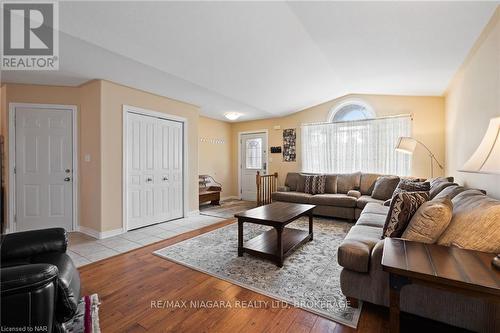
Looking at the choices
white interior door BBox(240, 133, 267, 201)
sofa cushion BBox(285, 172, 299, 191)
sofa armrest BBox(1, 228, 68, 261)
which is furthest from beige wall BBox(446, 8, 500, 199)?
white interior door BBox(240, 133, 267, 201)

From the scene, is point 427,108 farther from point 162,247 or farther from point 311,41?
point 162,247

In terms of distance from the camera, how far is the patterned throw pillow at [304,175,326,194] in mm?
4969

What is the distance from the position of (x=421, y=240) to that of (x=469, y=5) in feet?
6.40

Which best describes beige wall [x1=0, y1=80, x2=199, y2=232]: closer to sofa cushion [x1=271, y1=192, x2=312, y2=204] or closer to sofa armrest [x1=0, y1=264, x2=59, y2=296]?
sofa armrest [x1=0, y1=264, x2=59, y2=296]

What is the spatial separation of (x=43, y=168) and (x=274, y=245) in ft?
12.2

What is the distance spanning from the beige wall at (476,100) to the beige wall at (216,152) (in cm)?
509

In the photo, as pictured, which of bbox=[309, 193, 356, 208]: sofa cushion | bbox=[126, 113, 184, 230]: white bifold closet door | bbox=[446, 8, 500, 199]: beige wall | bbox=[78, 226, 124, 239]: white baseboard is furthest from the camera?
bbox=[309, 193, 356, 208]: sofa cushion

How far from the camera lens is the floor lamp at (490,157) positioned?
116 centimetres

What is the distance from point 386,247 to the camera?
1.45 m

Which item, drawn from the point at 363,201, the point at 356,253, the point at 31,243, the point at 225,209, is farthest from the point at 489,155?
the point at 225,209

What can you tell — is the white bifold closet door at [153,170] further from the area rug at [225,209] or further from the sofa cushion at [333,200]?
the sofa cushion at [333,200]

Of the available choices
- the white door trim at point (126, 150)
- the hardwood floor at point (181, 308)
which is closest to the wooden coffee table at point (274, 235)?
the hardwood floor at point (181, 308)

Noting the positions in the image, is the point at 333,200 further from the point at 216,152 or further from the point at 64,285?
the point at 64,285

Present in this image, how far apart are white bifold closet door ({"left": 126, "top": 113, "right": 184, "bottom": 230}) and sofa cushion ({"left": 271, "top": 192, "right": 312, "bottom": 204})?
2027 millimetres
